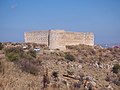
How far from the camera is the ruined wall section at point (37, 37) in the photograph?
37.7m

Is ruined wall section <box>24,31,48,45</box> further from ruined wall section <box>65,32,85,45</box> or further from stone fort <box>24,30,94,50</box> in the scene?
ruined wall section <box>65,32,85,45</box>

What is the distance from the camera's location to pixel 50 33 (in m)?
36.5

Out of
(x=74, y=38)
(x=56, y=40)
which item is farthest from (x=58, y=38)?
(x=74, y=38)

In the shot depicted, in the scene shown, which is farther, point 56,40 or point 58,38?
point 58,38

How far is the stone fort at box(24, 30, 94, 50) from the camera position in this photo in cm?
3653

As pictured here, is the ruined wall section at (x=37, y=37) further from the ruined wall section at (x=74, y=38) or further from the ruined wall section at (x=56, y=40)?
the ruined wall section at (x=74, y=38)

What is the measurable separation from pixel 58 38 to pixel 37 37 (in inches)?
152

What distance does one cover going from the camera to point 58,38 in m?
36.9

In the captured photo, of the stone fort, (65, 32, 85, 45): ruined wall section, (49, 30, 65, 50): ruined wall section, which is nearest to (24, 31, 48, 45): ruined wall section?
the stone fort

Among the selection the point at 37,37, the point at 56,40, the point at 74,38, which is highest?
the point at 37,37

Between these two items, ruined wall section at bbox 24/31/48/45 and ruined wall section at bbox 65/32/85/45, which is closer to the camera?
ruined wall section at bbox 24/31/48/45

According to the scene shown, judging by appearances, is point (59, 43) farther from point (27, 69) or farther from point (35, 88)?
point (35, 88)

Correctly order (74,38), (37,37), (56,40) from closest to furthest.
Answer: (56,40) < (37,37) < (74,38)

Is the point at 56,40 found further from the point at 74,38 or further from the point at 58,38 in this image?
the point at 74,38
